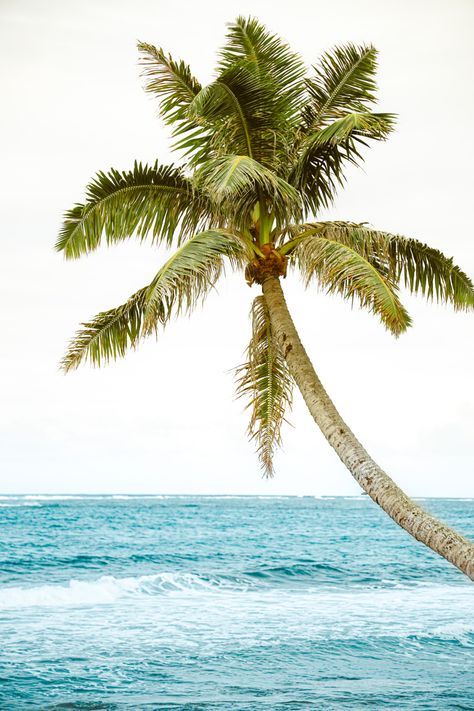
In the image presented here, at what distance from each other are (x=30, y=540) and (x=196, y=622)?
79.6 ft

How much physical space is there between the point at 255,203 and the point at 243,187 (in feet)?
4.49

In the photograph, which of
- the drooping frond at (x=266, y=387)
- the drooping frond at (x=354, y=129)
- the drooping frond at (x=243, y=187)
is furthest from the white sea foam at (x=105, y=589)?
the drooping frond at (x=354, y=129)

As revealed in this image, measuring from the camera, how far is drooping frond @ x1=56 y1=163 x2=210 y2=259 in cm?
930

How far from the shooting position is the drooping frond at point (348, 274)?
24.6 feet

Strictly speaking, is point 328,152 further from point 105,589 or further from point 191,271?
point 105,589

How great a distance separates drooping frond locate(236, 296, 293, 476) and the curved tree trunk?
109 cm

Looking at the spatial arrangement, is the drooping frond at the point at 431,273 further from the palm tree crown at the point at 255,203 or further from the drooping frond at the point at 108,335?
the drooping frond at the point at 108,335

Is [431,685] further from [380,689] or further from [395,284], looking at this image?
[395,284]

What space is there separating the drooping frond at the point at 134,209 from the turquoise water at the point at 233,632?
5891mm

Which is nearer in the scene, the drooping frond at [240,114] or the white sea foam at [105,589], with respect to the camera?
the drooping frond at [240,114]

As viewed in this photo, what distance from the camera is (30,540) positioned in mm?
38031

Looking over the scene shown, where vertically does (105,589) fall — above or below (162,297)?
below

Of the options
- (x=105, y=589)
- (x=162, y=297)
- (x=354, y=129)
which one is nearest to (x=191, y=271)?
(x=162, y=297)

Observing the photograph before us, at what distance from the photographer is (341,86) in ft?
30.8
